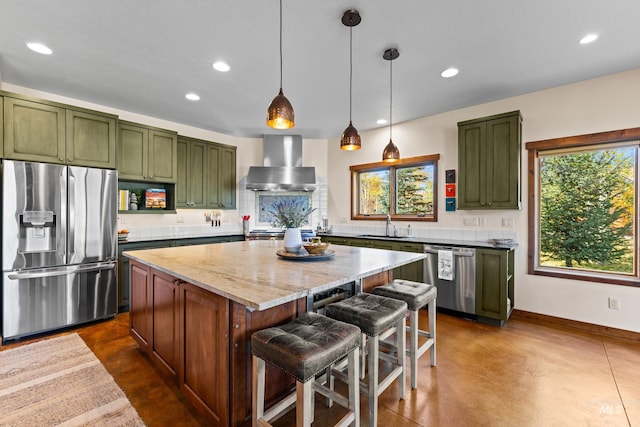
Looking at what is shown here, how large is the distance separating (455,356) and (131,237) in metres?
4.22

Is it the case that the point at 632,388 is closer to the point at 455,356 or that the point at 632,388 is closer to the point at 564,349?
the point at 564,349

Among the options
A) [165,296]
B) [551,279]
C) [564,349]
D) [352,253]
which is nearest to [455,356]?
[564,349]

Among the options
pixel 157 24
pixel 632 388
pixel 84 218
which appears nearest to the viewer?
pixel 632 388

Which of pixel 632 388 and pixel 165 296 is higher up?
pixel 165 296

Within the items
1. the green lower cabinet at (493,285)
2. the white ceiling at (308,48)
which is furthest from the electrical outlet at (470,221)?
the white ceiling at (308,48)

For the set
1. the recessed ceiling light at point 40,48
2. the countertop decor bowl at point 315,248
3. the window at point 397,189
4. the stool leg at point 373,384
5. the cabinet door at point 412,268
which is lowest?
the stool leg at point 373,384

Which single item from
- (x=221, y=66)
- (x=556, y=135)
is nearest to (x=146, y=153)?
(x=221, y=66)

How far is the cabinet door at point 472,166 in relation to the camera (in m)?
3.53

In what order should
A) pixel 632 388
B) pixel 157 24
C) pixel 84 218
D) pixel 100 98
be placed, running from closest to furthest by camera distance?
pixel 632 388
pixel 157 24
pixel 84 218
pixel 100 98

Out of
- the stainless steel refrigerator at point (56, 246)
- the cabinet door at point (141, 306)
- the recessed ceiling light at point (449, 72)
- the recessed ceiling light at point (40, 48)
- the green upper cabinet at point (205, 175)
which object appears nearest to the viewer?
the cabinet door at point (141, 306)

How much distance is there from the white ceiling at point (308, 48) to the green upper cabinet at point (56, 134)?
337 millimetres

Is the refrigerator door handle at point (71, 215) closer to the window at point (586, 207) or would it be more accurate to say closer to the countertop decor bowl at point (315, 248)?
the countertop decor bowl at point (315, 248)

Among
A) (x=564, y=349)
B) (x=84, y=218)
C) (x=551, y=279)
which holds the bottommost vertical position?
(x=564, y=349)

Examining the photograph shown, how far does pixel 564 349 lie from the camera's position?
103 inches
